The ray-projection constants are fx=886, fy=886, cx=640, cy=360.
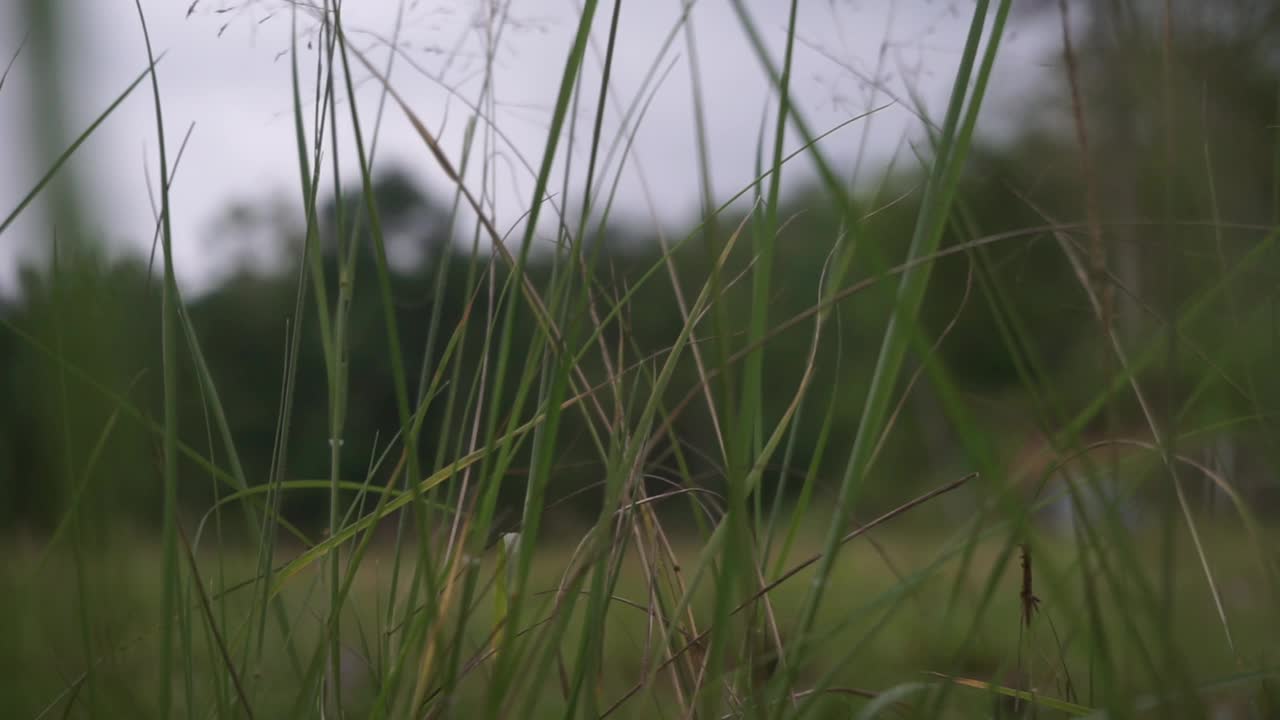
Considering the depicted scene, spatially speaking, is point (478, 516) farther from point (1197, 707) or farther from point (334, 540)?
point (1197, 707)

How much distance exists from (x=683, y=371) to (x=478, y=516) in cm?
37

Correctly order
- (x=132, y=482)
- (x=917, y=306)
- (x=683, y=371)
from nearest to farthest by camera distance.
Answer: (x=132, y=482) < (x=917, y=306) < (x=683, y=371)

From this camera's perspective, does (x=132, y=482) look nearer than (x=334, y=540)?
Yes

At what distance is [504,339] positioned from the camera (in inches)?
14.1

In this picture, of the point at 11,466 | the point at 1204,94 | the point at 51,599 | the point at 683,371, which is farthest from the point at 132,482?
the point at 683,371

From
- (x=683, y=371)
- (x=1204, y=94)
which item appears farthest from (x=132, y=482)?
(x=683, y=371)

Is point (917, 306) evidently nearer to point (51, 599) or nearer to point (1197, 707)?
point (1197, 707)

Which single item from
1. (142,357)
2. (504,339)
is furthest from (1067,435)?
(142,357)

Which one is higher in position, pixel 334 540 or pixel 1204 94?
pixel 1204 94

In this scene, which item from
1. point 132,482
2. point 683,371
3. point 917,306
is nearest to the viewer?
point 132,482

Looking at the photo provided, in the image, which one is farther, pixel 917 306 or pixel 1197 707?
pixel 917 306

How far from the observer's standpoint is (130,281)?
367 millimetres

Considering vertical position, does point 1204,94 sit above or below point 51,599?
above

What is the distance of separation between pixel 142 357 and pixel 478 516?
0.14m
